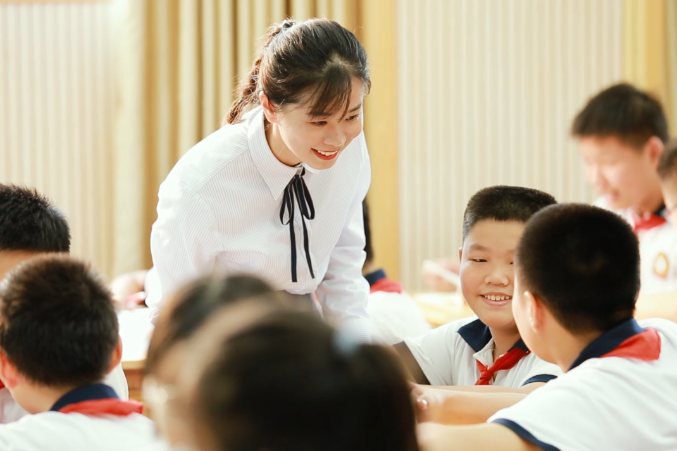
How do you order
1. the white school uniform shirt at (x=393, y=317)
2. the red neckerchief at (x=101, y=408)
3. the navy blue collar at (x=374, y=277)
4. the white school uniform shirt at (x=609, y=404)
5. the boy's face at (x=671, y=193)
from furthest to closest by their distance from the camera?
the navy blue collar at (x=374, y=277), the boy's face at (x=671, y=193), the white school uniform shirt at (x=393, y=317), the red neckerchief at (x=101, y=408), the white school uniform shirt at (x=609, y=404)

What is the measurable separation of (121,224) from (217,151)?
200 centimetres

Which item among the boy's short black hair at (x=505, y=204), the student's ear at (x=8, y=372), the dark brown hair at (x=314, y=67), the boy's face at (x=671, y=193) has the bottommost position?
the student's ear at (x=8, y=372)

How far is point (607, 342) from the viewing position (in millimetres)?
1205

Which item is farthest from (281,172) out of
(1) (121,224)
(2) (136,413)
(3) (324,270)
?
(1) (121,224)

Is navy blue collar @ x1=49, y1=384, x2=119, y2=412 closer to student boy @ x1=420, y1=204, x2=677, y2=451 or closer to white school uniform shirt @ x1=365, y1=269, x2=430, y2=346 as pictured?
student boy @ x1=420, y1=204, x2=677, y2=451

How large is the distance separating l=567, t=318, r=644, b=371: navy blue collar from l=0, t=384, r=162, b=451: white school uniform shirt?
0.61m

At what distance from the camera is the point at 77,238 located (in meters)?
3.86

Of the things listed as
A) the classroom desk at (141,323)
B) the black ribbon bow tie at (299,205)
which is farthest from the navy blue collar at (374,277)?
the black ribbon bow tie at (299,205)

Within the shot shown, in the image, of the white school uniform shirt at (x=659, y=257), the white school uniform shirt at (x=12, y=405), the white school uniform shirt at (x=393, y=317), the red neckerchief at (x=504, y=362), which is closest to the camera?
the white school uniform shirt at (x=12, y=405)

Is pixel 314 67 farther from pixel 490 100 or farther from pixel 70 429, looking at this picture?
pixel 490 100

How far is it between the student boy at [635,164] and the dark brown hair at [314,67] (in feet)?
4.63

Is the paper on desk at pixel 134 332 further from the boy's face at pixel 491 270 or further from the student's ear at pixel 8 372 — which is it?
the boy's face at pixel 491 270

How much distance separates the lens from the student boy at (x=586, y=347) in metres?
1.05

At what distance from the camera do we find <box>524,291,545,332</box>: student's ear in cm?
128
